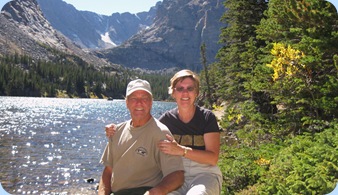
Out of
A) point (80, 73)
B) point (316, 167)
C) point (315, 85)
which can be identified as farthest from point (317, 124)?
point (80, 73)

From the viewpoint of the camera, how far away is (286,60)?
29.7 feet

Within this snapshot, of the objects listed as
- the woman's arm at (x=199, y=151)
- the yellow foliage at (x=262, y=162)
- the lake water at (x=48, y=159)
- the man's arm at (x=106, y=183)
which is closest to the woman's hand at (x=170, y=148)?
the woman's arm at (x=199, y=151)

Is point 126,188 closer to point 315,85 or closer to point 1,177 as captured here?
point 315,85

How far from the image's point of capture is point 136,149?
14.4 feet

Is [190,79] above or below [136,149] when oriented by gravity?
above

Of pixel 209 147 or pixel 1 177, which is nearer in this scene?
pixel 209 147

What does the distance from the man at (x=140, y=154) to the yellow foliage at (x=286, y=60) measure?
5696 millimetres

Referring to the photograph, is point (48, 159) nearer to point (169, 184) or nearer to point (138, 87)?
point (138, 87)

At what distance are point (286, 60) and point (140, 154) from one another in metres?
6.09

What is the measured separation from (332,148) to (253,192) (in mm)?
2733

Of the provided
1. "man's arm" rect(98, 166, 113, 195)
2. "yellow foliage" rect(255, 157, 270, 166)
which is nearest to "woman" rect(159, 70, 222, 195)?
"man's arm" rect(98, 166, 113, 195)

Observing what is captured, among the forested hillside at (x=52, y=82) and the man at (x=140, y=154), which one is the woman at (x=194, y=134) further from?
the forested hillside at (x=52, y=82)

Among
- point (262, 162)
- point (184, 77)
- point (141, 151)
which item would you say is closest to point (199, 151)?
point (141, 151)

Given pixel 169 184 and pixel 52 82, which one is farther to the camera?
pixel 52 82
